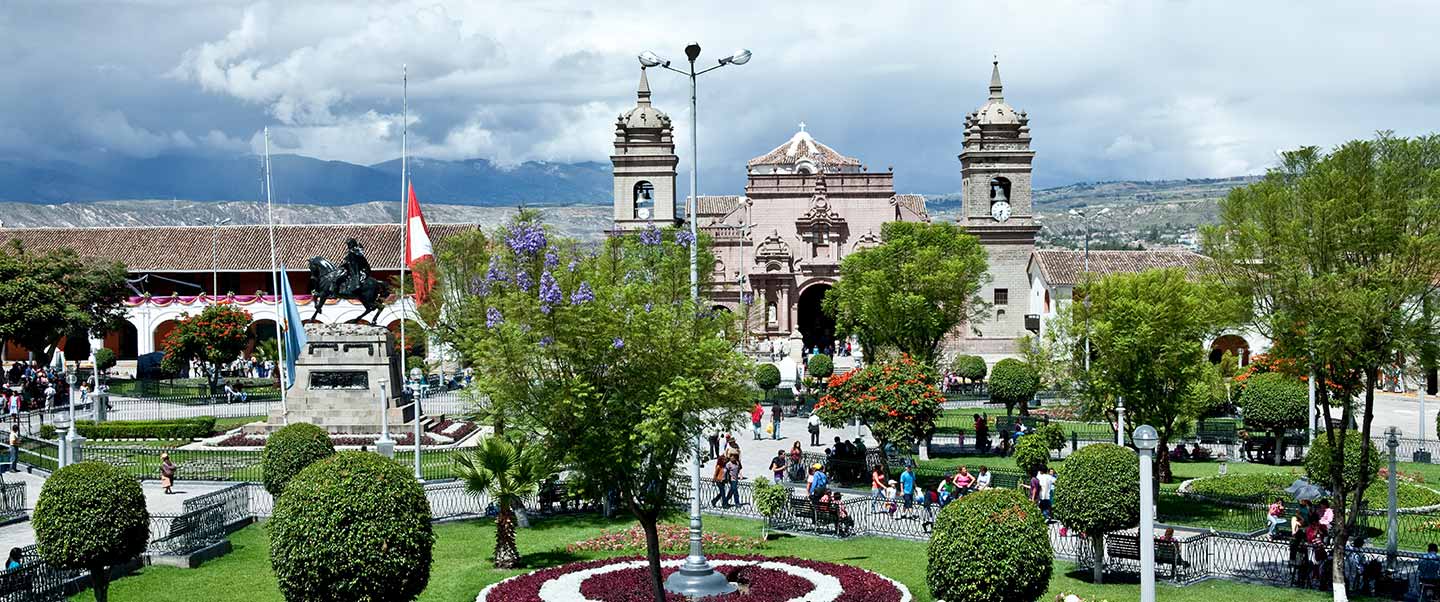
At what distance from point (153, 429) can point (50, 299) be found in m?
Result: 14.7

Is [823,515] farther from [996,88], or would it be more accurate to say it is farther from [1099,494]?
[996,88]

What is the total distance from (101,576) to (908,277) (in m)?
27.0

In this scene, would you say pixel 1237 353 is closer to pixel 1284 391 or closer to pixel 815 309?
pixel 815 309

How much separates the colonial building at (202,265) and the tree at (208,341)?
37.1 feet

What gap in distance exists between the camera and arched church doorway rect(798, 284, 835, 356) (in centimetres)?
6769

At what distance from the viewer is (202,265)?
62.3 metres

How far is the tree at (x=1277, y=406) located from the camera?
30.9m

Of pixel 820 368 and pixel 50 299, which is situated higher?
pixel 50 299

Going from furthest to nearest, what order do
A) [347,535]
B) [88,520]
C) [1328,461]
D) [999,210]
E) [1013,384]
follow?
[999,210] < [1013,384] < [1328,461] < [88,520] < [347,535]

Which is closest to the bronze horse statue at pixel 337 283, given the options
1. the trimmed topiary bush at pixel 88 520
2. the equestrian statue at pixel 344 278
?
the equestrian statue at pixel 344 278

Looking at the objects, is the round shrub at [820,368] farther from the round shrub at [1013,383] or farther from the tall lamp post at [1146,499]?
the tall lamp post at [1146,499]

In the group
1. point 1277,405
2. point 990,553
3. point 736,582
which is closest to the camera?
point 990,553

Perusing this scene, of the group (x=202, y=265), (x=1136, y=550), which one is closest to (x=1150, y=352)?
(x=1136, y=550)

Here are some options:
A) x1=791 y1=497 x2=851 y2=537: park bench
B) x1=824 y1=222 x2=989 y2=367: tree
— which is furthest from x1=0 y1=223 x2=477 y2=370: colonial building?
x1=791 y1=497 x2=851 y2=537: park bench
